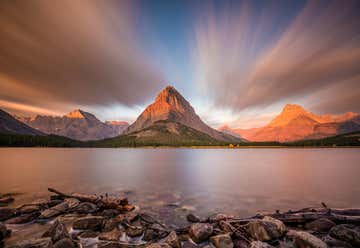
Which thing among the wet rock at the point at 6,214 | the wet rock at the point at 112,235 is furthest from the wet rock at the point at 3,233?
the wet rock at the point at 112,235

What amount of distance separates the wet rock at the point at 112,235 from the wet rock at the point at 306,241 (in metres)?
9.63

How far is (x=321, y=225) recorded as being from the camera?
9523mm

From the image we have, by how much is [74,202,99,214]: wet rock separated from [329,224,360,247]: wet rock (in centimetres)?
1603

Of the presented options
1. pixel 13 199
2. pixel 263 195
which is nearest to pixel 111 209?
pixel 13 199

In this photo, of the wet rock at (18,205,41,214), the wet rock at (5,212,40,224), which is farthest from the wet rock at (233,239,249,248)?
the wet rock at (18,205,41,214)

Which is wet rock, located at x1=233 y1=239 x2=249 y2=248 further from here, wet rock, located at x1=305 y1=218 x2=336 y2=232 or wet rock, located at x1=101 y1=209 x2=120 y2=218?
wet rock, located at x1=101 y1=209 x2=120 y2=218

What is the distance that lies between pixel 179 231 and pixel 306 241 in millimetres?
6690

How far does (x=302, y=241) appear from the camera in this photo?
766 cm

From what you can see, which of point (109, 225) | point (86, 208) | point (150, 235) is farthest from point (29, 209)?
point (150, 235)

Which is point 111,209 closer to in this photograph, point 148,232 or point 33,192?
point 148,232

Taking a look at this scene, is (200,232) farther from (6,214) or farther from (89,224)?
(6,214)

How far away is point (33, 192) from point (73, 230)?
17501 mm

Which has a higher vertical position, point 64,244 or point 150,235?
point 64,244

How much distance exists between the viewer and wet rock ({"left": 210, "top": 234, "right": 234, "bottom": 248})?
8.23m
